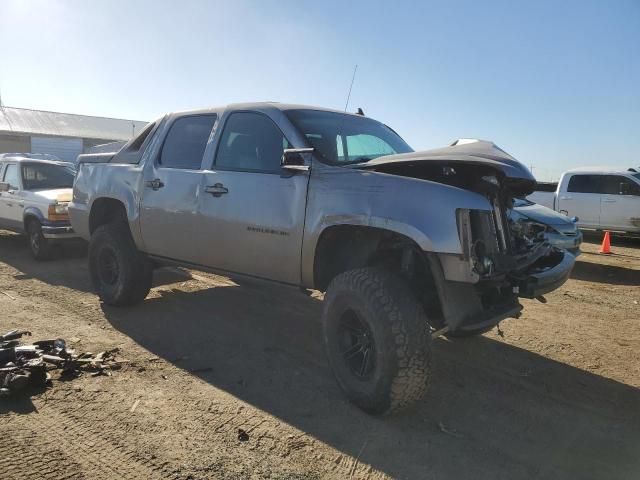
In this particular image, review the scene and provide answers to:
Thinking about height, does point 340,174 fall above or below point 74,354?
above

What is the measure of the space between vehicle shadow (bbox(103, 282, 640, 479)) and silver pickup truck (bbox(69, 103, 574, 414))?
0.30 metres

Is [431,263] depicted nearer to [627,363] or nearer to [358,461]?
[358,461]

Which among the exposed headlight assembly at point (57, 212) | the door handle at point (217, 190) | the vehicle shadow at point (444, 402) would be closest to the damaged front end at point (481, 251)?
the vehicle shadow at point (444, 402)

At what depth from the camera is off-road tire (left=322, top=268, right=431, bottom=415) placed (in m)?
3.15

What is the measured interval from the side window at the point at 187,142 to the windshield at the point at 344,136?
1010 mm

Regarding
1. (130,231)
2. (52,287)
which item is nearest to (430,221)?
(130,231)

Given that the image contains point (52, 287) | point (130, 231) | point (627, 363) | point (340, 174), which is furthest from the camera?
point (52, 287)

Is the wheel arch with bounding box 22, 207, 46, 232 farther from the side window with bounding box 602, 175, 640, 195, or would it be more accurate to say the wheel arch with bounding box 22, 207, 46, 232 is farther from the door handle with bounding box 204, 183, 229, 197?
the side window with bounding box 602, 175, 640, 195

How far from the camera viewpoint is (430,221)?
123 inches

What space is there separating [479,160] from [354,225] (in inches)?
36.6

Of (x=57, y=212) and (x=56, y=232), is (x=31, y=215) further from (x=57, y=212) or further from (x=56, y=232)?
(x=56, y=232)

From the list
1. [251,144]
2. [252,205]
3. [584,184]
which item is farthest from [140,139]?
[584,184]

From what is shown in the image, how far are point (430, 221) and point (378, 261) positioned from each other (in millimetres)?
787

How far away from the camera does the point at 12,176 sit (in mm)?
9453
